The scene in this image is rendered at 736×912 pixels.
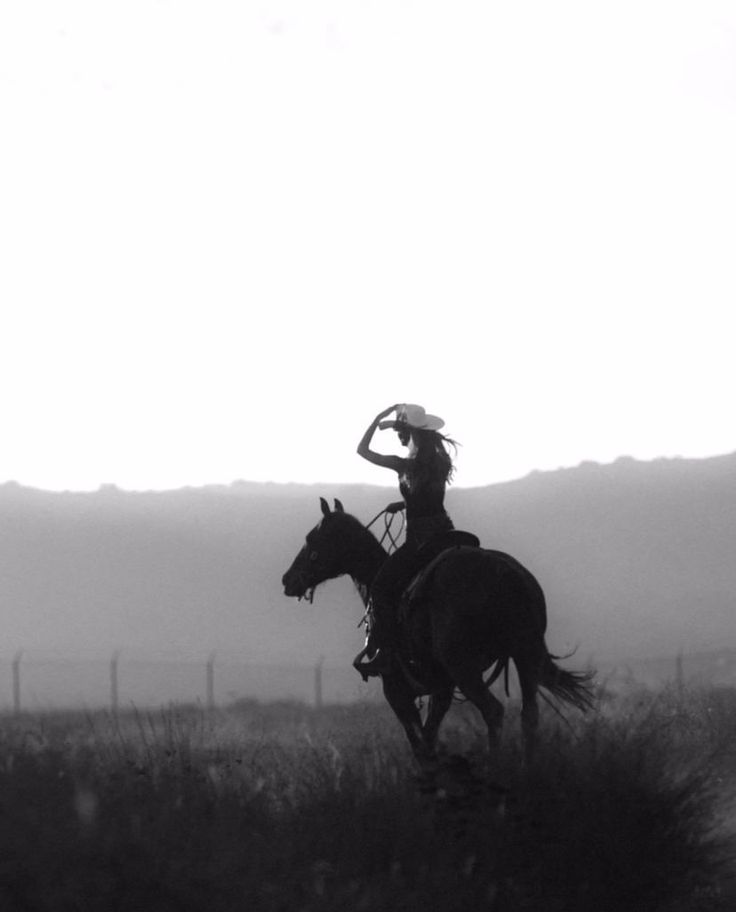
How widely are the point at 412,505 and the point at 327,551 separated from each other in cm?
119

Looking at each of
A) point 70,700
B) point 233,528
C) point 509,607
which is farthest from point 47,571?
point 509,607

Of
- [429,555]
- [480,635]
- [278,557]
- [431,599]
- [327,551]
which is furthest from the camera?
[278,557]

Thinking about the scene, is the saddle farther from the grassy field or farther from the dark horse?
the grassy field

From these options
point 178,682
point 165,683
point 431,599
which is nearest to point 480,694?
point 431,599

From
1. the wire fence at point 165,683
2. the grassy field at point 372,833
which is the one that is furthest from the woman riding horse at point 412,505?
the wire fence at point 165,683

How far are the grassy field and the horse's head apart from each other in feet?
11.2

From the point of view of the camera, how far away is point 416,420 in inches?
540

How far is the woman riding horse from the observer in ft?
44.7

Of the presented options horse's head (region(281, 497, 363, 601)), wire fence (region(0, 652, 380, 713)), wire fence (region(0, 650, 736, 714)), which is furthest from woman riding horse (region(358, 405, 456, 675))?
wire fence (region(0, 652, 380, 713))

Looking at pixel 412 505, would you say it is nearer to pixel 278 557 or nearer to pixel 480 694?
pixel 480 694

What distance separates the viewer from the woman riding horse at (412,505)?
1362 centimetres

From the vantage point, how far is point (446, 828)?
918 centimetres

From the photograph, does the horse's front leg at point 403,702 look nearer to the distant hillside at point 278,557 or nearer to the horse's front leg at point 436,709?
the horse's front leg at point 436,709

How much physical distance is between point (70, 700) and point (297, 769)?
69077 millimetres
